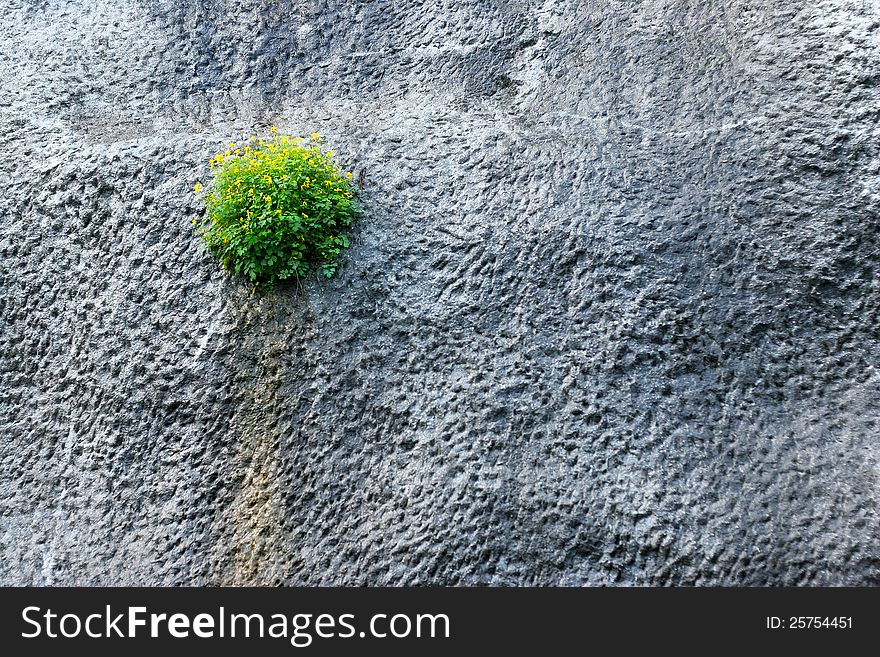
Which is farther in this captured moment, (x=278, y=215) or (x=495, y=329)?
(x=278, y=215)

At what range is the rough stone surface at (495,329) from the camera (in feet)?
13.3

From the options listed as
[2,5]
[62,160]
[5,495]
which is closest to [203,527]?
[5,495]

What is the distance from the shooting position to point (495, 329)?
4664 millimetres

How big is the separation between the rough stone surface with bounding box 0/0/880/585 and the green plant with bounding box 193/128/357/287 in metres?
0.16

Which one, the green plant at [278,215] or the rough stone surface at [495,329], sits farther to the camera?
the green plant at [278,215]

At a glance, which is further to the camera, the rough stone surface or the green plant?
the green plant

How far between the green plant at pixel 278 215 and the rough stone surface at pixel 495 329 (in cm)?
16

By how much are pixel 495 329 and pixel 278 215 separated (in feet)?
5.80

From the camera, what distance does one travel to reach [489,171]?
5.30 m

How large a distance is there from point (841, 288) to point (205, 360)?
409 cm

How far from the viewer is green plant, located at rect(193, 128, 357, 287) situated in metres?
5.12

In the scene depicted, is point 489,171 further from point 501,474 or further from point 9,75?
point 9,75

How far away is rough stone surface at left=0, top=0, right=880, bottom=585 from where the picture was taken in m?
4.05

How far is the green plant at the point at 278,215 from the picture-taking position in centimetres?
512
